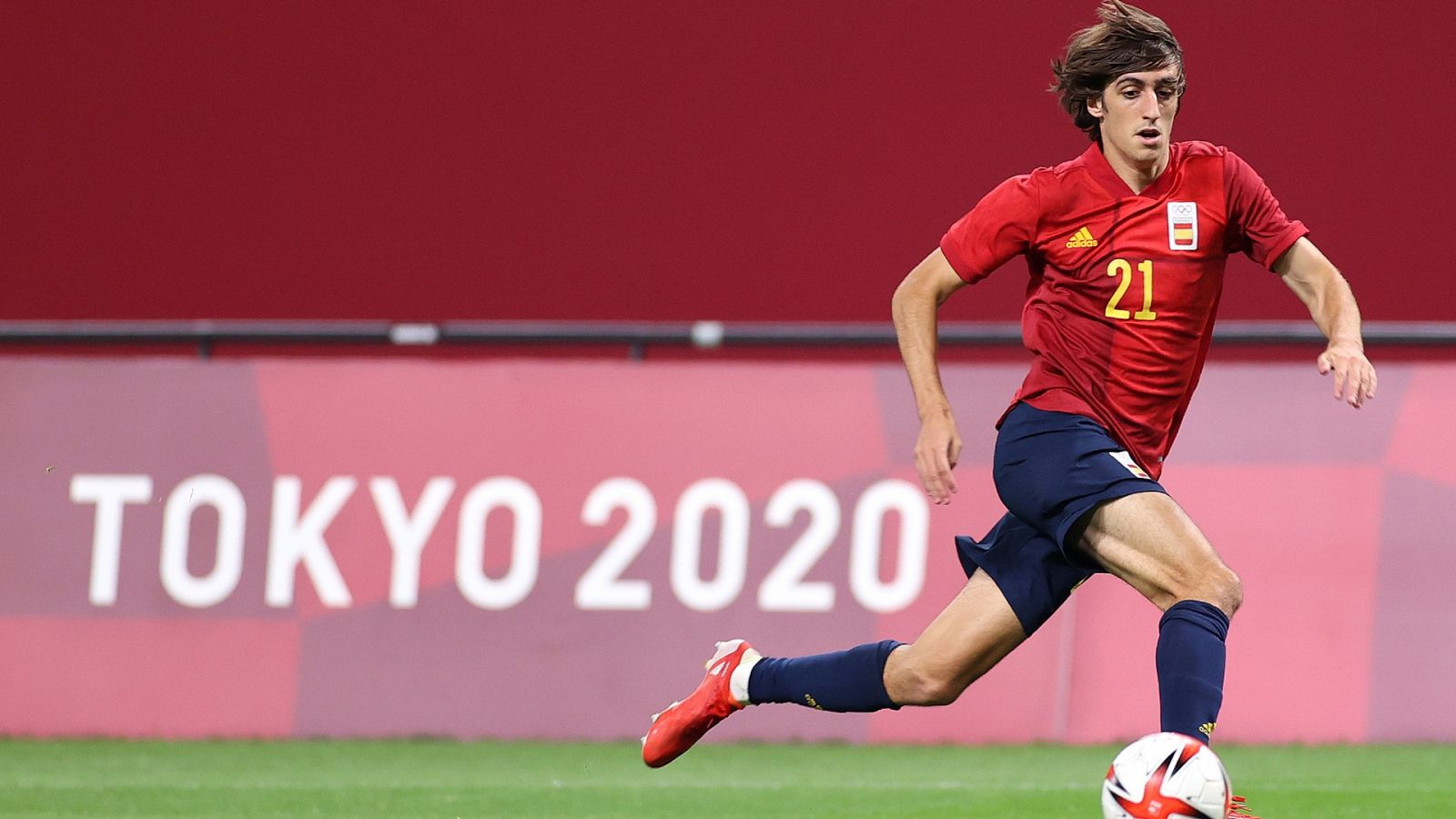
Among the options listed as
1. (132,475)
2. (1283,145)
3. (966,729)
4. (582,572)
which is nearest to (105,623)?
(132,475)

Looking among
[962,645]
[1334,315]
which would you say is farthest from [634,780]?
[1334,315]

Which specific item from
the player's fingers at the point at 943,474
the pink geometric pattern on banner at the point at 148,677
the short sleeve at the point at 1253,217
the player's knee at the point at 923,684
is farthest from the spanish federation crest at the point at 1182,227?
the pink geometric pattern on banner at the point at 148,677

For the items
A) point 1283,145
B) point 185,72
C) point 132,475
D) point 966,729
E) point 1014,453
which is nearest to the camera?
point 1014,453

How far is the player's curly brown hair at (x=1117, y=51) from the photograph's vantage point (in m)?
4.54

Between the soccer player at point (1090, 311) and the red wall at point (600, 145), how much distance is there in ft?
18.8

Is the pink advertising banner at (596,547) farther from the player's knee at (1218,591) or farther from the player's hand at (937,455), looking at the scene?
the player's knee at (1218,591)

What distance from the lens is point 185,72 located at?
435 inches

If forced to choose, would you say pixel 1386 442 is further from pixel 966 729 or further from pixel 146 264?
pixel 146 264

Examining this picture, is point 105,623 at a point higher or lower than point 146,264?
lower

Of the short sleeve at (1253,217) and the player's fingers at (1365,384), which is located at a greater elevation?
the short sleeve at (1253,217)

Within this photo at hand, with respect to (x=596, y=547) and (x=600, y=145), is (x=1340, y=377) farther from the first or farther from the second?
(x=600, y=145)

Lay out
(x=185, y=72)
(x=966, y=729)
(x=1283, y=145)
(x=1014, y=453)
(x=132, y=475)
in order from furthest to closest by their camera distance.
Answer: (x=185, y=72)
(x=1283, y=145)
(x=132, y=475)
(x=966, y=729)
(x=1014, y=453)

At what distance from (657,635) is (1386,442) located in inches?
102

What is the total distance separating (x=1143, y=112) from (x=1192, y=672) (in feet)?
4.16
